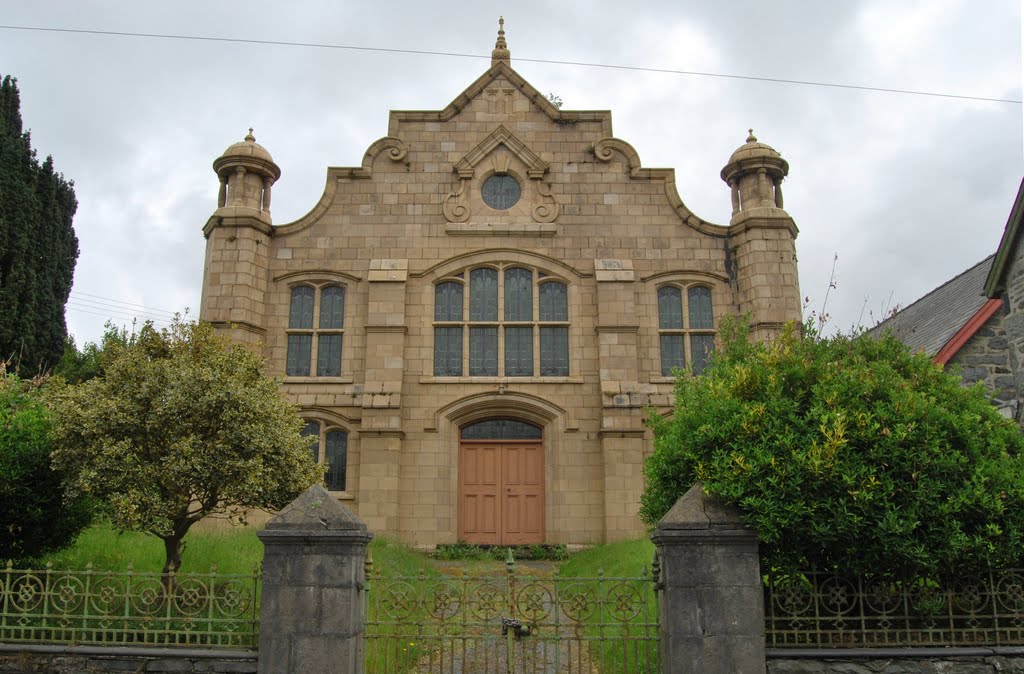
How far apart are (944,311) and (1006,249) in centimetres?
628

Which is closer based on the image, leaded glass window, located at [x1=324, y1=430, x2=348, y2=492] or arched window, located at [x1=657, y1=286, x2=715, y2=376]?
leaded glass window, located at [x1=324, y1=430, x2=348, y2=492]

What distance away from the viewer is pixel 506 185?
19109mm

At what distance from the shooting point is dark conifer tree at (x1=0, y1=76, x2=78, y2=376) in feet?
69.8

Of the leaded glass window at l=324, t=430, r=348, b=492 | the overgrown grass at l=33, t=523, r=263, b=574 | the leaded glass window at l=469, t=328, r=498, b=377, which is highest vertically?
the leaded glass window at l=469, t=328, r=498, b=377

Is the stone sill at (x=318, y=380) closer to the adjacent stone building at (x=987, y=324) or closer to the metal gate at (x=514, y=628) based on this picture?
the metal gate at (x=514, y=628)

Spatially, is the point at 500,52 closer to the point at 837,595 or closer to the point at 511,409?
the point at 511,409

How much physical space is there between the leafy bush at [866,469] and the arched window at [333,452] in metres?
10.9

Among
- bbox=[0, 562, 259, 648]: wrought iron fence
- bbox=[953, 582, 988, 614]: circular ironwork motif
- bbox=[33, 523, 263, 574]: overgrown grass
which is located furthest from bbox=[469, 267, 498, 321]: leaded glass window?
bbox=[953, 582, 988, 614]: circular ironwork motif

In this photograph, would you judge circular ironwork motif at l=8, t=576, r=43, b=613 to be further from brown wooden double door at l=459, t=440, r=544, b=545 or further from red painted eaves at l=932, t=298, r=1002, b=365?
red painted eaves at l=932, t=298, r=1002, b=365

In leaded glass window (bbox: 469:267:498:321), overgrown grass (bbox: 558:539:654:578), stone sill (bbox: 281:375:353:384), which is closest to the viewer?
overgrown grass (bbox: 558:539:654:578)

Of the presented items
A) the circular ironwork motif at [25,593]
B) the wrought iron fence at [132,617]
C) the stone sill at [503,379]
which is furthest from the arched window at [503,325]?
the circular ironwork motif at [25,593]

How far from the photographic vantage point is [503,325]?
59.6 feet

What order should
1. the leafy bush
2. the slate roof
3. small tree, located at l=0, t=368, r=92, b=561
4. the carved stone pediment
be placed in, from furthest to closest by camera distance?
the carved stone pediment
the slate roof
small tree, located at l=0, t=368, r=92, b=561
the leafy bush

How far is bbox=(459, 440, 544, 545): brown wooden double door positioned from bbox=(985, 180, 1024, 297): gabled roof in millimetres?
8985
